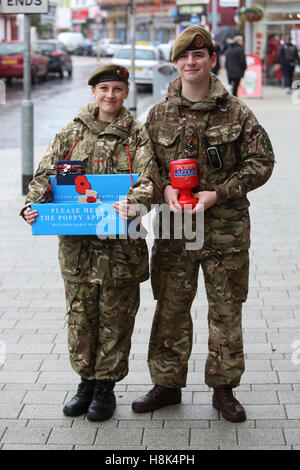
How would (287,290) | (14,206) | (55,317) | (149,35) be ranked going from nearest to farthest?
(55,317)
(287,290)
(14,206)
(149,35)

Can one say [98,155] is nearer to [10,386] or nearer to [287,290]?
[10,386]

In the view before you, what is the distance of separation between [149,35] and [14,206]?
73.3 meters

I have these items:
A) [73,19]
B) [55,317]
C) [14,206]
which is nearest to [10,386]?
[55,317]

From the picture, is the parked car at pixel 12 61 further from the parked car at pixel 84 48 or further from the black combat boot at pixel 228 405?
the parked car at pixel 84 48

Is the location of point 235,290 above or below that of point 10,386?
above

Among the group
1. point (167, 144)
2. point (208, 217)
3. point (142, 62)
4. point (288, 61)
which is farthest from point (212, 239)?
point (142, 62)

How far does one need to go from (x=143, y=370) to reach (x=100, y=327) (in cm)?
78

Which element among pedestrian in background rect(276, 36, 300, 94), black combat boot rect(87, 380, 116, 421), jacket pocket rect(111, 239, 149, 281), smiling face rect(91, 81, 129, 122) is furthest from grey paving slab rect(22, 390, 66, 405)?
pedestrian in background rect(276, 36, 300, 94)

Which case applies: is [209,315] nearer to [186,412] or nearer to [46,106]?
[186,412]

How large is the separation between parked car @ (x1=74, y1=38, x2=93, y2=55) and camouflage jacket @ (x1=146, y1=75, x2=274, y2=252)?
67.4 meters

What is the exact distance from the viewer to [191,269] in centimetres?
409

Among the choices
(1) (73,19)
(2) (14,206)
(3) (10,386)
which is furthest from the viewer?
(1) (73,19)

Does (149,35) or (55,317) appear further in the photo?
(149,35)

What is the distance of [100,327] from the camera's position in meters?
4.12
